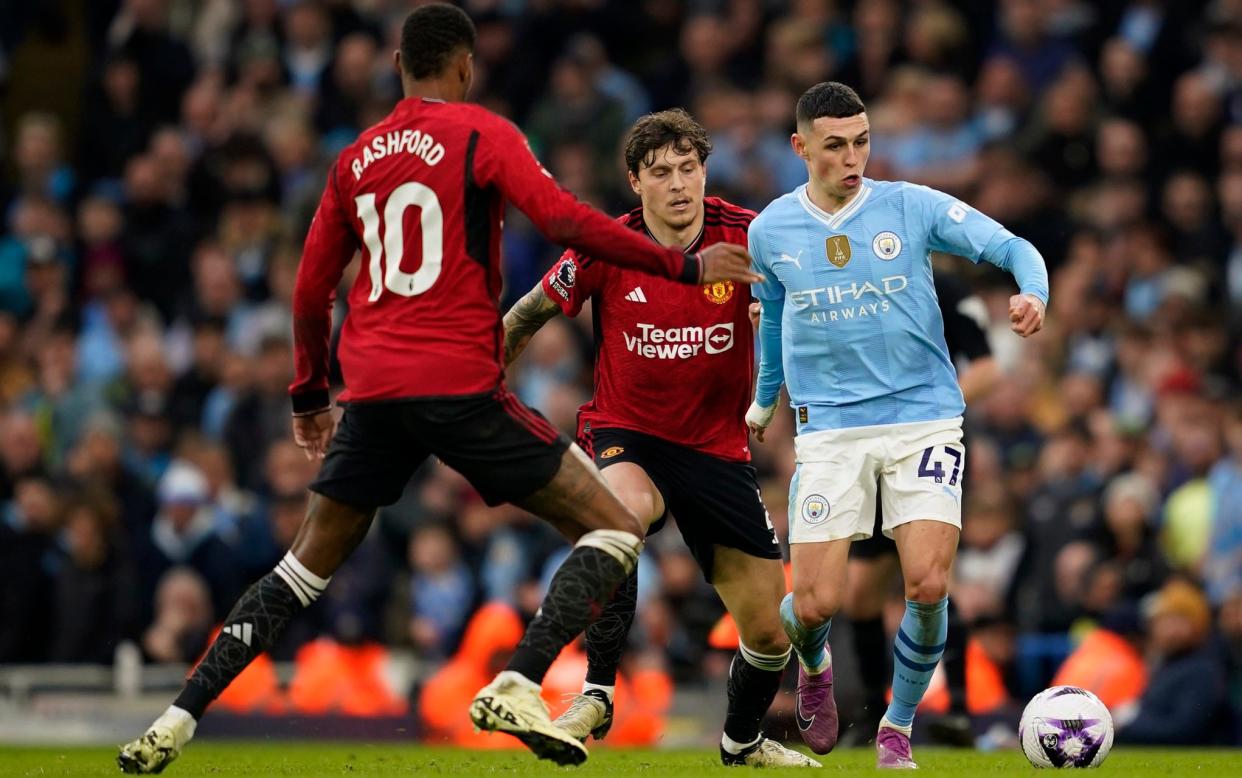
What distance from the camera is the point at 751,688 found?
913 cm

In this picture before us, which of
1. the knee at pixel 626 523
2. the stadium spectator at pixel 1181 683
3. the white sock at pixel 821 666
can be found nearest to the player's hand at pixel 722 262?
the knee at pixel 626 523

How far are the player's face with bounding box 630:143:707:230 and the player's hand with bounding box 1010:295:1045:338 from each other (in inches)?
69.7

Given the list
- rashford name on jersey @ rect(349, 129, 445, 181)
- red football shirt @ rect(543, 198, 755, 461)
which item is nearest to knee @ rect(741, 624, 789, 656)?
red football shirt @ rect(543, 198, 755, 461)

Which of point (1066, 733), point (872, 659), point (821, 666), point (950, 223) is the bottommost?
point (872, 659)

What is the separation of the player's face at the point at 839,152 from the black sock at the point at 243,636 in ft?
8.96

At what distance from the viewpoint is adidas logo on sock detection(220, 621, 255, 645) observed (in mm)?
7797

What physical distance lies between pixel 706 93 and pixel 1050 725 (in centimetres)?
1014

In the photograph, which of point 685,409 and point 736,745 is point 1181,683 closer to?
point 736,745

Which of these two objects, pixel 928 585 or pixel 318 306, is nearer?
pixel 318 306

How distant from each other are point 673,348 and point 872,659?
113 inches

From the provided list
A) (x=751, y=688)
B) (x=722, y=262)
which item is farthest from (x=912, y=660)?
(x=722, y=262)

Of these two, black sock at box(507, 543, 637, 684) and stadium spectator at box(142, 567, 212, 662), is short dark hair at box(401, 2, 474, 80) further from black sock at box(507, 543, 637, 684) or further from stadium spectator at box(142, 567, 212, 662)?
stadium spectator at box(142, 567, 212, 662)

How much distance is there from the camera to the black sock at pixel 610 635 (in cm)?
928

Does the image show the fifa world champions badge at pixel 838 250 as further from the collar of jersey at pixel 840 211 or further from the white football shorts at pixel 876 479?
the white football shorts at pixel 876 479
